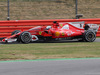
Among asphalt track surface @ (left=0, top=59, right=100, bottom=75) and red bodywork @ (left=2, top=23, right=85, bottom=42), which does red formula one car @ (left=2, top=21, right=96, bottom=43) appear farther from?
asphalt track surface @ (left=0, top=59, right=100, bottom=75)

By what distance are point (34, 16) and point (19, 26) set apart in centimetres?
744

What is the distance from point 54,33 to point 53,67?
5.08 metres

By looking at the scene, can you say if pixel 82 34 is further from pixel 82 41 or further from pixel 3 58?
pixel 3 58

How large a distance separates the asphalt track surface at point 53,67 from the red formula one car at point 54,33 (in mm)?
4270

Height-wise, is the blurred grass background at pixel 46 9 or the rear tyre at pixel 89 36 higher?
the blurred grass background at pixel 46 9

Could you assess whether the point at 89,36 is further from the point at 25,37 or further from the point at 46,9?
the point at 46,9

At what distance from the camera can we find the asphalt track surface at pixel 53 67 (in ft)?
19.8

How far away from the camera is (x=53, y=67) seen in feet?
21.4

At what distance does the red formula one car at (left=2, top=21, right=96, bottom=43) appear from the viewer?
448 inches

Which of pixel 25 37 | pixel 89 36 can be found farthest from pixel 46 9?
pixel 25 37

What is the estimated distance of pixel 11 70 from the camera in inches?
246

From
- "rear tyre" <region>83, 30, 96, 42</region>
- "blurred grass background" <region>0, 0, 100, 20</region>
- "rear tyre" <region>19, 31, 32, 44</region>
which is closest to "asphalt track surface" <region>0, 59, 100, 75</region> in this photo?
"rear tyre" <region>19, 31, 32, 44</region>

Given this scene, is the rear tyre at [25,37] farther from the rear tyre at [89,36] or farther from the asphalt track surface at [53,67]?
the asphalt track surface at [53,67]

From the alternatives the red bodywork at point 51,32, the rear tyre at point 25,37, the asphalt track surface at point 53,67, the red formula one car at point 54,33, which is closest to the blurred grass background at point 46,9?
the red formula one car at point 54,33
